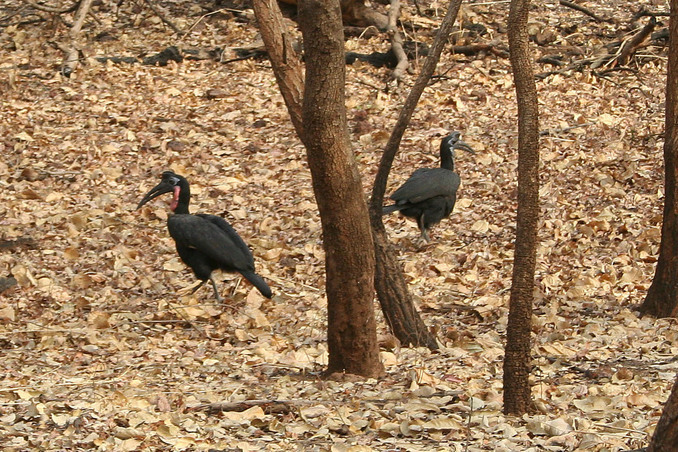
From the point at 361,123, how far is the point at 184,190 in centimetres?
316

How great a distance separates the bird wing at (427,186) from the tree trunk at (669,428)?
5.53m

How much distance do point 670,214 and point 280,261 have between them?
3219 millimetres

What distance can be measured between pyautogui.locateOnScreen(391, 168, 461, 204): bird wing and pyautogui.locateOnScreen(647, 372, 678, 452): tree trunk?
5529mm

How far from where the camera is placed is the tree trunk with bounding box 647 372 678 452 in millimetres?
2904

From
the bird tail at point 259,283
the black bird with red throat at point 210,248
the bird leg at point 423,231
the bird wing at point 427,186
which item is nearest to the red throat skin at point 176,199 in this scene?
the black bird with red throat at point 210,248

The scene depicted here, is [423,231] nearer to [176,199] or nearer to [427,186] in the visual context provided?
[427,186]

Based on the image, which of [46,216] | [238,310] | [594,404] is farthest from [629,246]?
[46,216]

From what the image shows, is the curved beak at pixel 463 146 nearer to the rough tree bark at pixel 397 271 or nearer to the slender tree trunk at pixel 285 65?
the rough tree bark at pixel 397 271

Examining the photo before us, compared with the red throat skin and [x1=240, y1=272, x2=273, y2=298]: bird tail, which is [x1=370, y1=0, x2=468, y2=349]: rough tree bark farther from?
the red throat skin

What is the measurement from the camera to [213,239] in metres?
7.50

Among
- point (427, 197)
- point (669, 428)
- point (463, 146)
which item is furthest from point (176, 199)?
point (669, 428)

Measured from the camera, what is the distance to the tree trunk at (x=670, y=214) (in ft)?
20.4

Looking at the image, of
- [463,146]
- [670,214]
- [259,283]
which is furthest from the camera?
[463,146]

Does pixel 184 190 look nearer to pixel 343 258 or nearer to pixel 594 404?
pixel 343 258
